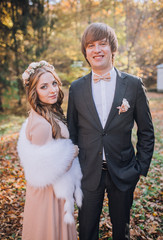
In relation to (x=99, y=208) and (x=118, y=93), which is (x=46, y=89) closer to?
(x=118, y=93)

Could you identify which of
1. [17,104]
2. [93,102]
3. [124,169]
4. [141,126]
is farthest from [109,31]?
[17,104]

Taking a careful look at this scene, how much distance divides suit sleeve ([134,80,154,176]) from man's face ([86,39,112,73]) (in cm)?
48

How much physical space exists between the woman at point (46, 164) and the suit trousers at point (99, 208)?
18 cm

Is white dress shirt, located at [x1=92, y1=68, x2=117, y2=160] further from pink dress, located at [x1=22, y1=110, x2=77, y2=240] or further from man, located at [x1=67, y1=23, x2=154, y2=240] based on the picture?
pink dress, located at [x1=22, y1=110, x2=77, y2=240]

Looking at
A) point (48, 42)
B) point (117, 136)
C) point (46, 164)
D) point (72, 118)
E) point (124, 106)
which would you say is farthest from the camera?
point (48, 42)

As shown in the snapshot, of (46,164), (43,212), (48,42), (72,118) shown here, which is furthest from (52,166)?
(48,42)

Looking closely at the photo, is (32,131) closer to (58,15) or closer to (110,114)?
(110,114)

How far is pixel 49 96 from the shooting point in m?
2.14

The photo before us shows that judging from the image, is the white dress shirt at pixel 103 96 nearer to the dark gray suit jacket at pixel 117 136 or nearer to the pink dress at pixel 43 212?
the dark gray suit jacket at pixel 117 136

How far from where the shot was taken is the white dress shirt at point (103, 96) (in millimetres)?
2182

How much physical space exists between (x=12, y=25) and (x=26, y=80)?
10.5m

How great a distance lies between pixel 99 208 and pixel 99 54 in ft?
6.17

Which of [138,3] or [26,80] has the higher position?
[138,3]

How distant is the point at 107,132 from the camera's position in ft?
7.01
